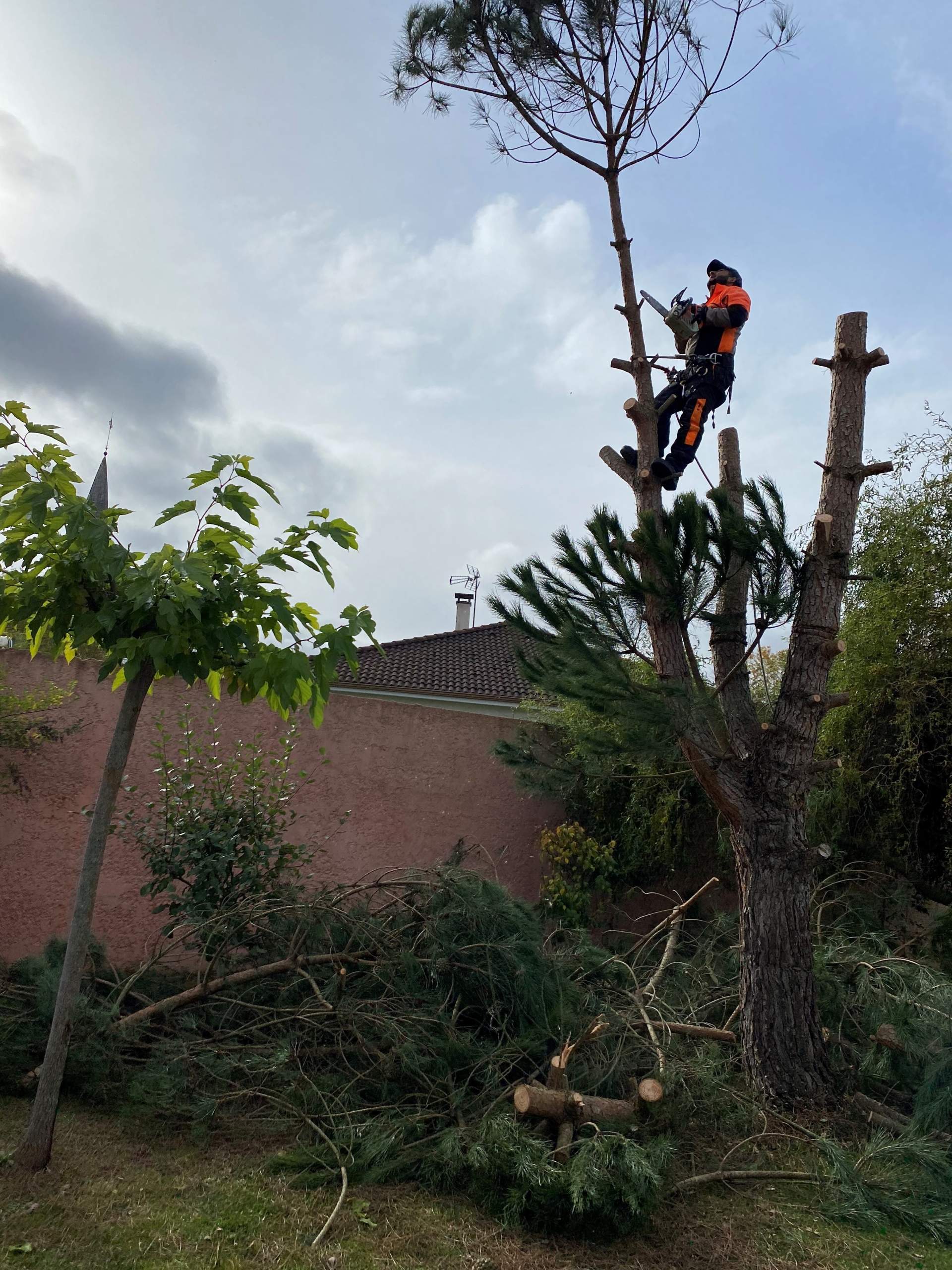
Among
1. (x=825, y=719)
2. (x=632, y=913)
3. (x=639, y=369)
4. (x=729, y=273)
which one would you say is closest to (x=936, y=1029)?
(x=825, y=719)

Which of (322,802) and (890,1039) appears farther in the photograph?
(322,802)

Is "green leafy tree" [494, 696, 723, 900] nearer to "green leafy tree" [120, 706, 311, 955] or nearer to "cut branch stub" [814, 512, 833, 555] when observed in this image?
"green leafy tree" [120, 706, 311, 955]

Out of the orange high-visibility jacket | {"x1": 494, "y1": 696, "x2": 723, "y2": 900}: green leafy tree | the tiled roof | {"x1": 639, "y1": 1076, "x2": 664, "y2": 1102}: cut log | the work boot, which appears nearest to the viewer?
{"x1": 639, "y1": 1076, "x2": 664, "y2": 1102}: cut log

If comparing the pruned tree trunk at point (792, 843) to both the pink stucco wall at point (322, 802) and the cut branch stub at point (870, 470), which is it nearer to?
the cut branch stub at point (870, 470)

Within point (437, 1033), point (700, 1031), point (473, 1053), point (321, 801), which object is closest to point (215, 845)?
point (437, 1033)

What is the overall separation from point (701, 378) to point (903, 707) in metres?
3.11

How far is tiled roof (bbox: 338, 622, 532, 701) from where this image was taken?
1301cm

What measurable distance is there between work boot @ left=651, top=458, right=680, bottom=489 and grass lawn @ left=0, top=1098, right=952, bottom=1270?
3.75 m

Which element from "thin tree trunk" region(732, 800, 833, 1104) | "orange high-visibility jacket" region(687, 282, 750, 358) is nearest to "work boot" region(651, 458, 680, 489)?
"orange high-visibility jacket" region(687, 282, 750, 358)

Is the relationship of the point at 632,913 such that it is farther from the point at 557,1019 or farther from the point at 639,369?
the point at 639,369

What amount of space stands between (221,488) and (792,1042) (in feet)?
13.2

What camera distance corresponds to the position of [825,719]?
24.9 feet

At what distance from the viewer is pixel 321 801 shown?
26.0 feet

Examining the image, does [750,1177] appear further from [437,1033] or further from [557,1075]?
[437,1033]
